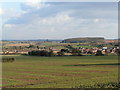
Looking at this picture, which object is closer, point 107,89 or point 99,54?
point 107,89

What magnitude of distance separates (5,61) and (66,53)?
55359 mm

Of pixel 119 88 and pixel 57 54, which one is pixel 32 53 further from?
pixel 119 88

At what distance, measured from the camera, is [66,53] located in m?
138

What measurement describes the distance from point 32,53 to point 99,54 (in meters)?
35.6

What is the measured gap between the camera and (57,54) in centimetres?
13200

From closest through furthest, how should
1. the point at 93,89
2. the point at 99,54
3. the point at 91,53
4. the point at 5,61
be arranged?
the point at 93,89
the point at 5,61
the point at 99,54
the point at 91,53

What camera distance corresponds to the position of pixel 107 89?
1669cm

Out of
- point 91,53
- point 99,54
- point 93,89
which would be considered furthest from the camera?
point 91,53

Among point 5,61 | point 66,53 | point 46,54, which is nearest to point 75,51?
point 66,53

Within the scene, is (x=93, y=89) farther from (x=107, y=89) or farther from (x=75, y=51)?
(x=75, y=51)

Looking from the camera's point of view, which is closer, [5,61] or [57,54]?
[5,61]

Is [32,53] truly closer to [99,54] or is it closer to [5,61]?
[99,54]

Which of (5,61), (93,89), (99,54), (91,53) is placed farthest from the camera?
(91,53)

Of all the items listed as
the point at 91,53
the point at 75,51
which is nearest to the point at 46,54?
the point at 75,51
